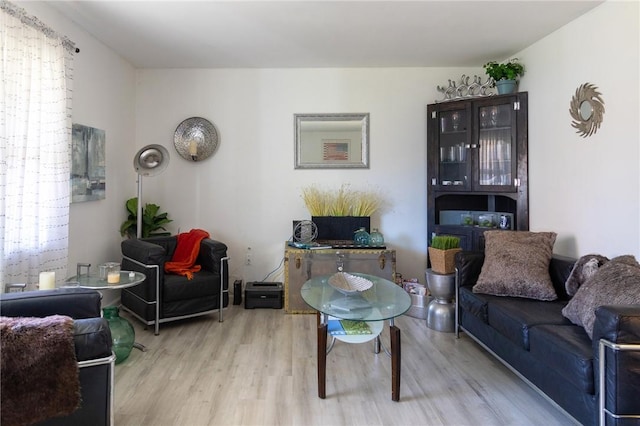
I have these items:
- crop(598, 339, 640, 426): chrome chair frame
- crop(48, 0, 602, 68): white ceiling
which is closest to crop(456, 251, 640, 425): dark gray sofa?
crop(598, 339, 640, 426): chrome chair frame

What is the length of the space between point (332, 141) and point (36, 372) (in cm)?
348

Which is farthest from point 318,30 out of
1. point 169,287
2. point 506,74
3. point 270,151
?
point 169,287

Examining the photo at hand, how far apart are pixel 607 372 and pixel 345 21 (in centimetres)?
286

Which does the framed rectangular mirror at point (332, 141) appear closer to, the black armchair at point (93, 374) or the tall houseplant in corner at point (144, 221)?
the tall houseplant in corner at point (144, 221)

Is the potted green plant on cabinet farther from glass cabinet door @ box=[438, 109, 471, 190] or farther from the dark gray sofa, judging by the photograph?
the dark gray sofa

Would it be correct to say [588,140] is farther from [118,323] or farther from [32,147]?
[32,147]

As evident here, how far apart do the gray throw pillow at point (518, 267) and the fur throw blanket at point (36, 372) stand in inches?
99.9

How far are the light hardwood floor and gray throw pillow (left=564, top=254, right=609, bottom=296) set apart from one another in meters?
0.71

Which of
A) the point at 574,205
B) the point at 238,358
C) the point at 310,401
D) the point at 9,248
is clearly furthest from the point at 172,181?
the point at 574,205

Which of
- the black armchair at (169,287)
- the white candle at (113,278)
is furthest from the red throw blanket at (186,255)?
the white candle at (113,278)

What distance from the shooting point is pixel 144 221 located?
4082 millimetres

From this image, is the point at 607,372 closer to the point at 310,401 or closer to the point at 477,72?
the point at 310,401

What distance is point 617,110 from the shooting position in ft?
8.59

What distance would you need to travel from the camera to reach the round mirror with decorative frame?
2.78 metres
